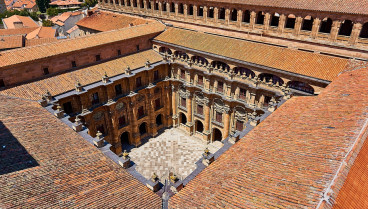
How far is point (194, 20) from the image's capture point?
1554 inches

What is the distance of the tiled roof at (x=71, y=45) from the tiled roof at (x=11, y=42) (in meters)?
22.1

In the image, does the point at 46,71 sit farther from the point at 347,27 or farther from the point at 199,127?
the point at 347,27

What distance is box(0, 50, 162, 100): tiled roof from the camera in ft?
89.4

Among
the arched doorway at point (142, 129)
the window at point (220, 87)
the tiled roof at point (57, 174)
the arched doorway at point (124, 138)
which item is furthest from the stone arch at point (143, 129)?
the tiled roof at point (57, 174)

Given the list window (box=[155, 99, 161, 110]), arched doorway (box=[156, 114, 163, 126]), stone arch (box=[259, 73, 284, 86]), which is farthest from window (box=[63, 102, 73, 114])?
stone arch (box=[259, 73, 284, 86])

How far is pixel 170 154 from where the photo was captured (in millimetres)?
37531

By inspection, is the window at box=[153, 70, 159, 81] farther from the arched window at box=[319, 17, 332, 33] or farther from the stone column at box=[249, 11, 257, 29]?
the arched window at box=[319, 17, 332, 33]

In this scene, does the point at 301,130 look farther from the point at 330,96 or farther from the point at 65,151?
the point at 65,151

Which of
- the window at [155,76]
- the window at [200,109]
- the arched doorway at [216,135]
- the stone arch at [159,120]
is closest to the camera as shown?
the window at [155,76]

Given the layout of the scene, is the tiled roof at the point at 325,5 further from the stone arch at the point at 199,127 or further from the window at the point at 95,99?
the window at the point at 95,99

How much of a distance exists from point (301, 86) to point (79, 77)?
28.0 metres

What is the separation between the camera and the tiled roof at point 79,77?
27234 millimetres

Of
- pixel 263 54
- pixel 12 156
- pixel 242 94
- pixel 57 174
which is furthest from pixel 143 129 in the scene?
pixel 57 174

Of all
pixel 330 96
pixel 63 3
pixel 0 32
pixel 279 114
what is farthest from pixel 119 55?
pixel 63 3
